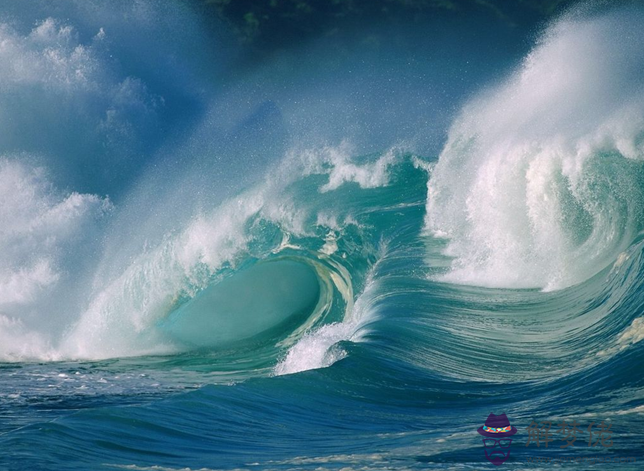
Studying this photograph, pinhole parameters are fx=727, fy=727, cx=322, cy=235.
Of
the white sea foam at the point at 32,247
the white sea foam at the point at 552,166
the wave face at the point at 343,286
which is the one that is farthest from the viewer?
the white sea foam at the point at 32,247

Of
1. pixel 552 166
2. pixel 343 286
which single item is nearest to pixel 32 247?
pixel 343 286

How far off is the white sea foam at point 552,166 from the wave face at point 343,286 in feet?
0.14

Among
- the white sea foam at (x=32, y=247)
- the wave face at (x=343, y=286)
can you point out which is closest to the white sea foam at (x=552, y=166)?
the wave face at (x=343, y=286)

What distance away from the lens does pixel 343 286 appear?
12711mm

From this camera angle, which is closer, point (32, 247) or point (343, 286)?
point (343, 286)

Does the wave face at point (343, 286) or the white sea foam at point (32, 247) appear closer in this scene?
the wave face at point (343, 286)

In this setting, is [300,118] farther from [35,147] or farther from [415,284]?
[415,284]

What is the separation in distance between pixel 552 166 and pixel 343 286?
4.07 metres

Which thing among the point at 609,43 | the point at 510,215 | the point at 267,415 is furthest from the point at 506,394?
the point at 609,43

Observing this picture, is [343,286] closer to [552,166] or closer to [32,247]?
[552,166]

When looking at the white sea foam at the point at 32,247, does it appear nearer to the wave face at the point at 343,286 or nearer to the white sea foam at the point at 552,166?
the wave face at the point at 343,286

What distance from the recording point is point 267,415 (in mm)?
5426

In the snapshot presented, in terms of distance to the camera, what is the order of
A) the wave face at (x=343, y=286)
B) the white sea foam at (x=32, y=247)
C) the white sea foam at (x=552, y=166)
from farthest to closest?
1. the white sea foam at (x=32, y=247)
2. the white sea foam at (x=552, y=166)
3. the wave face at (x=343, y=286)

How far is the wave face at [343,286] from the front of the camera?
491 cm
